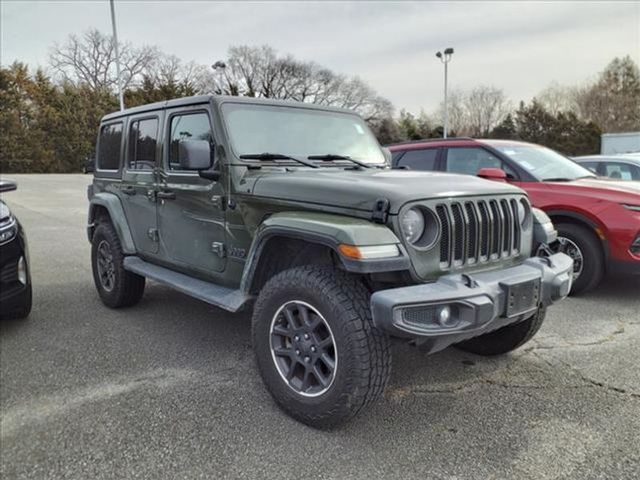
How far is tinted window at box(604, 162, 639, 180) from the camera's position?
7.84 m

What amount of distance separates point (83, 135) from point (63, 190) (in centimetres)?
1554

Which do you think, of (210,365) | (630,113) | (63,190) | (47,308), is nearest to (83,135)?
(63,190)

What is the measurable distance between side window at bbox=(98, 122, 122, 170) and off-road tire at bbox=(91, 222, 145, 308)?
2.06ft

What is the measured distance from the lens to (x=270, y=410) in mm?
2883

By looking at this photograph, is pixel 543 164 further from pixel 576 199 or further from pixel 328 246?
pixel 328 246

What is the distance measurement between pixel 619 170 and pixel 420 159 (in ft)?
12.5

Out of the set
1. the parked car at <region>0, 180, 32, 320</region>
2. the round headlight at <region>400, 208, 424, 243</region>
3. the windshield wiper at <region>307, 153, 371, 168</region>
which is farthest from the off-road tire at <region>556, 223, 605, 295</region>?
the parked car at <region>0, 180, 32, 320</region>

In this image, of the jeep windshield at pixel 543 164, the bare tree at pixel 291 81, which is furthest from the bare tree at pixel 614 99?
the jeep windshield at pixel 543 164

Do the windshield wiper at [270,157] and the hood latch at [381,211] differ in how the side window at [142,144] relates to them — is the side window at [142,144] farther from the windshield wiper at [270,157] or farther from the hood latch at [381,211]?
the hood latch at [381,211]

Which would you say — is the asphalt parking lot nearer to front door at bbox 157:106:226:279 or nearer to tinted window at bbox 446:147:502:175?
front door at bbox 157:106:226:279

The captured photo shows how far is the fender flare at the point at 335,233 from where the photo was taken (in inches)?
92.2

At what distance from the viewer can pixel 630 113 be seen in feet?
132

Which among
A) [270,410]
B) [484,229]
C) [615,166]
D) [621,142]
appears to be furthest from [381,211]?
[621,142]

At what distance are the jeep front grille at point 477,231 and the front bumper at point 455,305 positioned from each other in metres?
0.13
